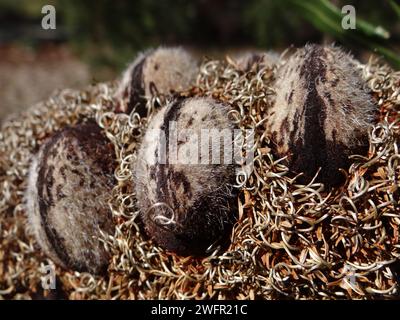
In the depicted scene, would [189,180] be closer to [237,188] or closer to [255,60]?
[237,188]

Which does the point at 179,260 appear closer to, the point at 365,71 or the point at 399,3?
the point at 365,71

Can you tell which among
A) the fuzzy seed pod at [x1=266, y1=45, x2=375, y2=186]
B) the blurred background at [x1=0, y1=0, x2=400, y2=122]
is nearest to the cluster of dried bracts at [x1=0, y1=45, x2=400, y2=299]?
the fuzzy seed pod at [x1=266, y1=45, x2=375, y2=186]

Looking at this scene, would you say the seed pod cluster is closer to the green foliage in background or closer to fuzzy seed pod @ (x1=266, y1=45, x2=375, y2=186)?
fuzzy seed pod @ (x1=266, y1=45, x2=375, y2=186)

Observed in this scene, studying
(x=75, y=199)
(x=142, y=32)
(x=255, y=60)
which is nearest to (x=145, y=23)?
(x=142, y=32)

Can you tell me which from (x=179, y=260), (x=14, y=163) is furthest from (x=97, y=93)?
(x=179, y=260)

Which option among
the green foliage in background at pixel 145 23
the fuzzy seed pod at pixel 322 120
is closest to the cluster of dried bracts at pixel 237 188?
the fuzzy seed pod at pixel 322 120

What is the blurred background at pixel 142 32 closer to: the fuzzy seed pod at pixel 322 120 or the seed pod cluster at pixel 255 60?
the seed pod cluster at pixel 255 60
